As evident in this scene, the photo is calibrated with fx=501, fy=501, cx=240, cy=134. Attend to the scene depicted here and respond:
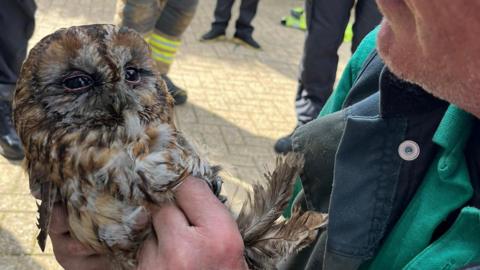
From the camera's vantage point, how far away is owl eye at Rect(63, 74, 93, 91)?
1478mm

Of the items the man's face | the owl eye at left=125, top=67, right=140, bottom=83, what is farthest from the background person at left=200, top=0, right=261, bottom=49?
the man's face

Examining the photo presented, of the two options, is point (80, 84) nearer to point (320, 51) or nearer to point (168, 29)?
point (320, 51)

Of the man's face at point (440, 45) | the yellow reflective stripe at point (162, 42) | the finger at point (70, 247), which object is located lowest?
the yellow reflective stripe at point (162, 42)

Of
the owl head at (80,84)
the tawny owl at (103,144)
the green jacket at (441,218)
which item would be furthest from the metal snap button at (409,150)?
the owl head at (80,84)

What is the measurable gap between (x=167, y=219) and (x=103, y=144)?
1.06ft

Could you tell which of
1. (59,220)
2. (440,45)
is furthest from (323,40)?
(440,45)

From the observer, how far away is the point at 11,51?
3.53 metres

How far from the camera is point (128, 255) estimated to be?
1.48 m

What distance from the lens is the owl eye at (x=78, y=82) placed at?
58.2 inches

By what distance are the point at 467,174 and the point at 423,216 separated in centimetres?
12

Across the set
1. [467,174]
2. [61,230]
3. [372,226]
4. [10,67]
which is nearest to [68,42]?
[61,230]

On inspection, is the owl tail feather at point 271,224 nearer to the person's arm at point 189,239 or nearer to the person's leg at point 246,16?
the person's arm at point 189,239

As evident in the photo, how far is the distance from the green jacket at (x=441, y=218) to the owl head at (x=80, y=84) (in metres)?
0.81

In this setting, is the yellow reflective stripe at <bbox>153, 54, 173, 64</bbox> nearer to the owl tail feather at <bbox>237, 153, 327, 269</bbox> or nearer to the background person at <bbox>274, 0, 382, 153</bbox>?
the background person at <bbox>274, 0, 382, 153</bbox>
